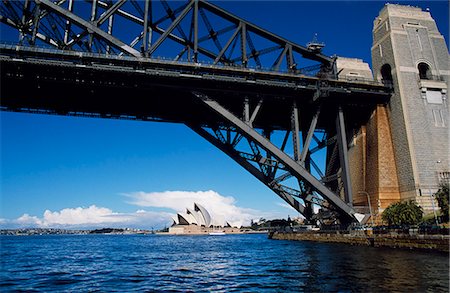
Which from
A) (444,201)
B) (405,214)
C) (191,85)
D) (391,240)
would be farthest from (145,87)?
(444,201)

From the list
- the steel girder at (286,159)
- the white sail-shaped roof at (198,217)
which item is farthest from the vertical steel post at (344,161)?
the white sail-shaped roof at (198,217)

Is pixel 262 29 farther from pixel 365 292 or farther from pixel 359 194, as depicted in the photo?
pixel 365 292

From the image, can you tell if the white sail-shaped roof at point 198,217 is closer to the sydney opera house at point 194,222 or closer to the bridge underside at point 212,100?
the sydney opera house at point 194,222

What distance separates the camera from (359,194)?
133 feet

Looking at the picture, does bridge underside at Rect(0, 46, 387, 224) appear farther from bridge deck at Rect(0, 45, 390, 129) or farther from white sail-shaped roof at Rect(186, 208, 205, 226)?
white sail-shaped roof at Rect(186, 208, 205, 226)

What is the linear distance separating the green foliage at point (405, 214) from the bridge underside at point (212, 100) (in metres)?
3.96

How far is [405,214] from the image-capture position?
29.8 m

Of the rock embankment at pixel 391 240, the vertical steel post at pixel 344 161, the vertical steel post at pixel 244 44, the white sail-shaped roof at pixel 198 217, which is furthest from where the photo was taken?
the white sail-shaped roof at pixel 198 217

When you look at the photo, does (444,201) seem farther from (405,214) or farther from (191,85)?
(191,85)

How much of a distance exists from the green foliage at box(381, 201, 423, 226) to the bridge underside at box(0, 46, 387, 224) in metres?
3.96

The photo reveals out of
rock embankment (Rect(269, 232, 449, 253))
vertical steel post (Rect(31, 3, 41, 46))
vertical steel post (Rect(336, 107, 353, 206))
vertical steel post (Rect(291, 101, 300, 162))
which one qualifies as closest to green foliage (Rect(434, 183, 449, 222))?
rock embankment (Rect(269, 232, 449, 253))

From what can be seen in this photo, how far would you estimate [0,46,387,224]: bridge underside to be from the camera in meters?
30.0

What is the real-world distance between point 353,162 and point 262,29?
69.1 ft

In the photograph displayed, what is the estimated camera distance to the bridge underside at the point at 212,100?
98.6ft
